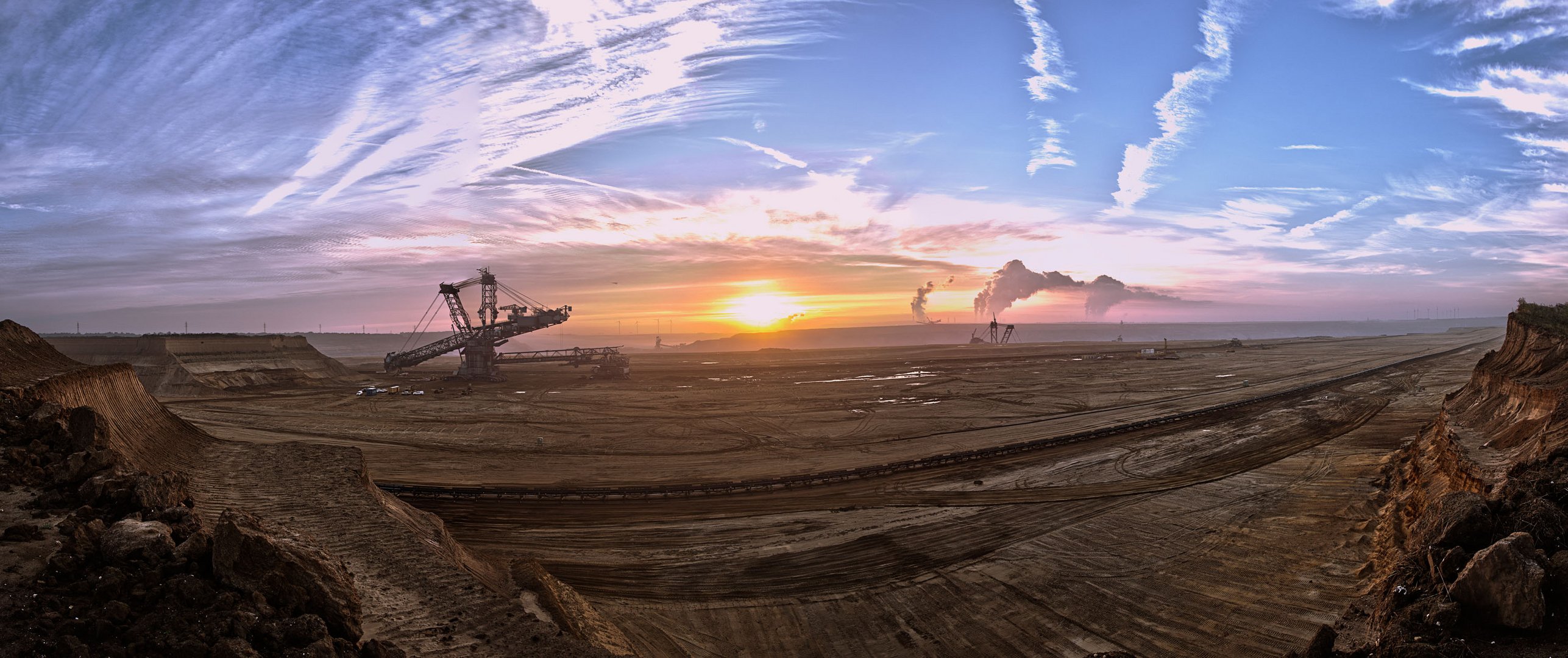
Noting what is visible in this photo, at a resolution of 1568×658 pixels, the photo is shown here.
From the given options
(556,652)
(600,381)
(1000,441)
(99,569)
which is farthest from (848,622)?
(600,381)

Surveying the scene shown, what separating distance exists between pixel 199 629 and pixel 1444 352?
412 feet

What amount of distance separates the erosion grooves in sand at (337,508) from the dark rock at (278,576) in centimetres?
78

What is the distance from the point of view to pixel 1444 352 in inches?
3494

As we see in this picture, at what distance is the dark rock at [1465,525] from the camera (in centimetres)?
880

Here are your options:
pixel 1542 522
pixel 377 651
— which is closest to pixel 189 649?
pixel 377 651

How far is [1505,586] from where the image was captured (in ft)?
24.3

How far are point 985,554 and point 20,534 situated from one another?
15922 mm

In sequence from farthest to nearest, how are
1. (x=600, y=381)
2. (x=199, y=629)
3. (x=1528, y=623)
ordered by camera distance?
(x=600, y=381)
(x=1528, y=623)
(x=199, y=629)

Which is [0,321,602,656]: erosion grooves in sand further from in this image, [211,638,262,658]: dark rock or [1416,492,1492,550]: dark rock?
[1416,492,1492,550]: dark rock

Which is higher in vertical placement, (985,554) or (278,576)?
(278,576)

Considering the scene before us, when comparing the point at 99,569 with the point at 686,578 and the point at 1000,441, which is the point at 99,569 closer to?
the point at 686,578

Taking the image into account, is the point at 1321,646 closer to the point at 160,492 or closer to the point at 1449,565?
the point at 1449,565

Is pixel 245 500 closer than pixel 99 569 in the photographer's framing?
No

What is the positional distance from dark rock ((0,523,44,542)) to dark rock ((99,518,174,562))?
828 millimetres
